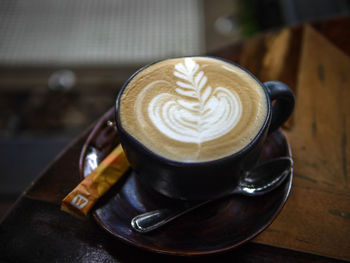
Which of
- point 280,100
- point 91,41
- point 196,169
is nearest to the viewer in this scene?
point 196,169

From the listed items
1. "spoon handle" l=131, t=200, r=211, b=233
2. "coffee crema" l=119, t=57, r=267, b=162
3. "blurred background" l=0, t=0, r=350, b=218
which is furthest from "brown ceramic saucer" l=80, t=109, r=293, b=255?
"blurred background" l=0, t=0, r=350, b=218

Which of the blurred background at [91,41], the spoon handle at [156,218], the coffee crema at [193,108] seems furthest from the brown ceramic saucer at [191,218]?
the blurred background at [91,41]

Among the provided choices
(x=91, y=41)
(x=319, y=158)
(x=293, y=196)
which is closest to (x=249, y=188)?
(x=293, y=196)

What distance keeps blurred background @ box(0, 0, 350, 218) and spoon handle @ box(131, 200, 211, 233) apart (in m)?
0.85

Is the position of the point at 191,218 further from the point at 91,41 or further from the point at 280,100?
the point at 91,41

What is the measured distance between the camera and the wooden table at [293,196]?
51 cm

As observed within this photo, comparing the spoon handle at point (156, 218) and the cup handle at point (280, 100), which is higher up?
the cup handle at point (280, 100)

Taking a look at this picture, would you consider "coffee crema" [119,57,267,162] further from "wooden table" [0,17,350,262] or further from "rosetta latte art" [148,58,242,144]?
"wooden table" [0,17,350,262]

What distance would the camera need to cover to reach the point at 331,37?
2.89ft

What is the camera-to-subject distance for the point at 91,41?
206cm

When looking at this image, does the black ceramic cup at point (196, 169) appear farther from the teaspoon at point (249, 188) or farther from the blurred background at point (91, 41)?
the blurred background at point (91, 41)

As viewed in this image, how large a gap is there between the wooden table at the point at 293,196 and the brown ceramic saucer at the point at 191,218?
0.04m

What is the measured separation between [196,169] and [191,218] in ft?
0.39

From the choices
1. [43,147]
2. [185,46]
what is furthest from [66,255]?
[185,46]
